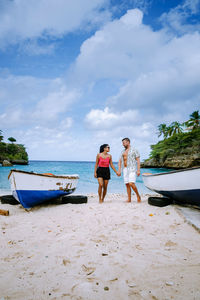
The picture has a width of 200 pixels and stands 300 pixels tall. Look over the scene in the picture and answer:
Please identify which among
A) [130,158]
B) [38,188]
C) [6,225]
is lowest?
[6,225]

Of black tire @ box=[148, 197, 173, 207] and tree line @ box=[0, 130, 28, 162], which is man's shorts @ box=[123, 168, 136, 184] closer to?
black tire @ box=[148, 197, 173, 207]

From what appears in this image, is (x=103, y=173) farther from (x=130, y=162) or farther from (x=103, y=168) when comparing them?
(x=130, y=162)

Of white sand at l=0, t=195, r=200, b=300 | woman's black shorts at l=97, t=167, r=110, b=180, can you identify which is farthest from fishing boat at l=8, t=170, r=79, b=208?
woman's black shorts at l=97, t=167, r=110, b=180

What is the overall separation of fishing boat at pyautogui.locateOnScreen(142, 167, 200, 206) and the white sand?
30.2 inches

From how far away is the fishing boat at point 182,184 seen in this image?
4332mm

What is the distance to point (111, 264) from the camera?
2211 mm

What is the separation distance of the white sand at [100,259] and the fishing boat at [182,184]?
0.77 m

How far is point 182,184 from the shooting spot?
184 inches

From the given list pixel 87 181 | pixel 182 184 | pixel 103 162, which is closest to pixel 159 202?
pixel 182 184

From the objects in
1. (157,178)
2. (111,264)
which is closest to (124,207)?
(157,178)

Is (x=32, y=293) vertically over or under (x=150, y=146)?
under

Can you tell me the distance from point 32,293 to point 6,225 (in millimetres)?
2631

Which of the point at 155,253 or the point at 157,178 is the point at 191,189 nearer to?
the point at 157,178

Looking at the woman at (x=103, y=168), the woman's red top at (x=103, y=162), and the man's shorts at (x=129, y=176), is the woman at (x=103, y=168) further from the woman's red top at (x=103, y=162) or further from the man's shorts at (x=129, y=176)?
the man's shorts at (x=129, y=176)
